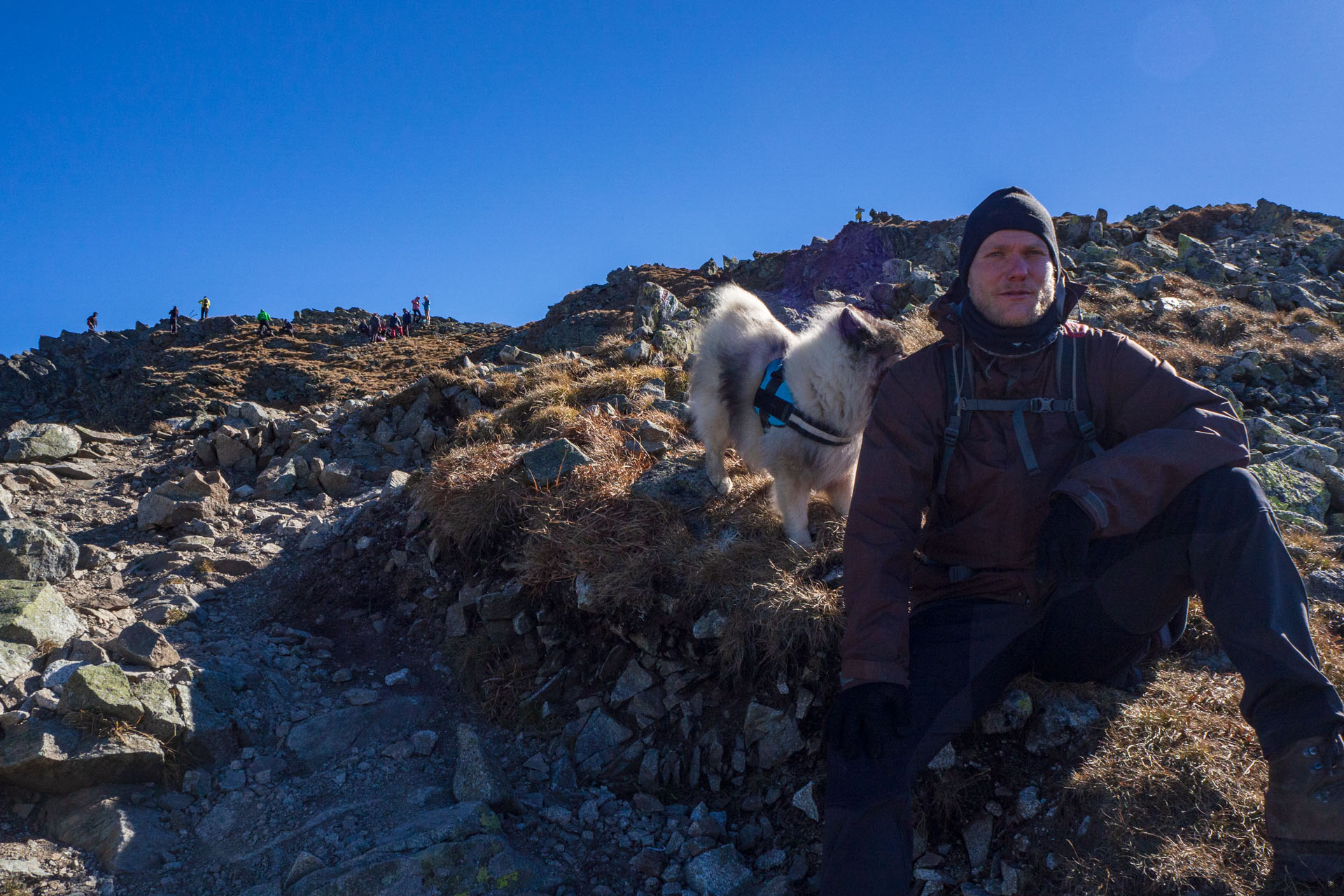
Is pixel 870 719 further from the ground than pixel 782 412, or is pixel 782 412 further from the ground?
pixel 782 412

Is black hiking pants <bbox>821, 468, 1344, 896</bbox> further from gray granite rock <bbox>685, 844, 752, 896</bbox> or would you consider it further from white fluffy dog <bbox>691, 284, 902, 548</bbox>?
A: white fluffy dog <bbox>691, 284, 902, 548</bbox>

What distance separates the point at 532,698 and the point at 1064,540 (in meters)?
3.02

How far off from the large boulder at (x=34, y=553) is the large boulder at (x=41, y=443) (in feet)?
17.1

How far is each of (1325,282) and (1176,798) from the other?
686 inches

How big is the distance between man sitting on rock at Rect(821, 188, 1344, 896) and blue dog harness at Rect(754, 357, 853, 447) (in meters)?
1.27

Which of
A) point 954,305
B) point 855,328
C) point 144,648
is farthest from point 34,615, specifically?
point 954,305

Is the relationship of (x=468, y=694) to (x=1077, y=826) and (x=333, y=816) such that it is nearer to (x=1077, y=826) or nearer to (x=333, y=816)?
(x=333, y=816)

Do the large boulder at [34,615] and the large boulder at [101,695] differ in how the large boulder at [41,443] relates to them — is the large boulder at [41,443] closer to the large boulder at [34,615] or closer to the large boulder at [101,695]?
the large boulder at [34,615]

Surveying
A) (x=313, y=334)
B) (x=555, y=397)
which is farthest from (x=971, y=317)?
(x=313, y=334)

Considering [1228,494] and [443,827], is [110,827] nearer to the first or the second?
[443,827]

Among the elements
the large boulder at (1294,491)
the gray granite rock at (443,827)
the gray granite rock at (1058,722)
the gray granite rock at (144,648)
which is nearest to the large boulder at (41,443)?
the gray granite rock at (144,648)

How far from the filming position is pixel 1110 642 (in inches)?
103

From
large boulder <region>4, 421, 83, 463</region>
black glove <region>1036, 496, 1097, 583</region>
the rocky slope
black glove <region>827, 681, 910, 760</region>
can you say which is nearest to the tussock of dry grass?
the rocky slope

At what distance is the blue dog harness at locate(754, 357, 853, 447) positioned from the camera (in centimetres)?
414
